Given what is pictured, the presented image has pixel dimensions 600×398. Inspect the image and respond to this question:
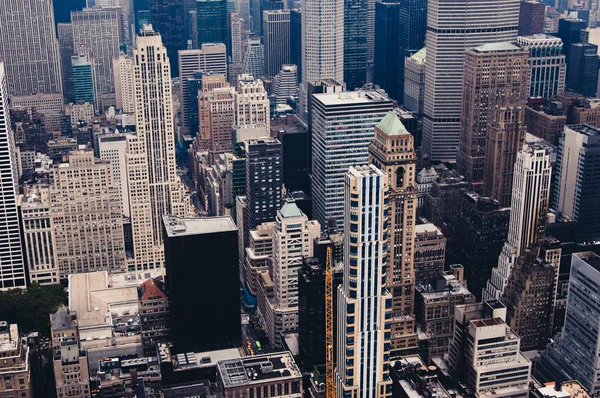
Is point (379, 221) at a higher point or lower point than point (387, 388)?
higher

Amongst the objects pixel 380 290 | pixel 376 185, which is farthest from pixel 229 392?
pixel 376 185

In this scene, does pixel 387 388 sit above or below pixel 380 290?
below

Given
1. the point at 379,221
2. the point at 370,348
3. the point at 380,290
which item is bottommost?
the point at 370,348

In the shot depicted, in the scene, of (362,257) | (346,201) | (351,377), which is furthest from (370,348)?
(346,201)

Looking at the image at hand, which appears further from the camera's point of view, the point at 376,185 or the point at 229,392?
the point at 229,392

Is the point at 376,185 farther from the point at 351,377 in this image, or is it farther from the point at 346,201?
the point at 351,377

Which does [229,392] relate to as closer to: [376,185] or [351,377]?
[351,377]
